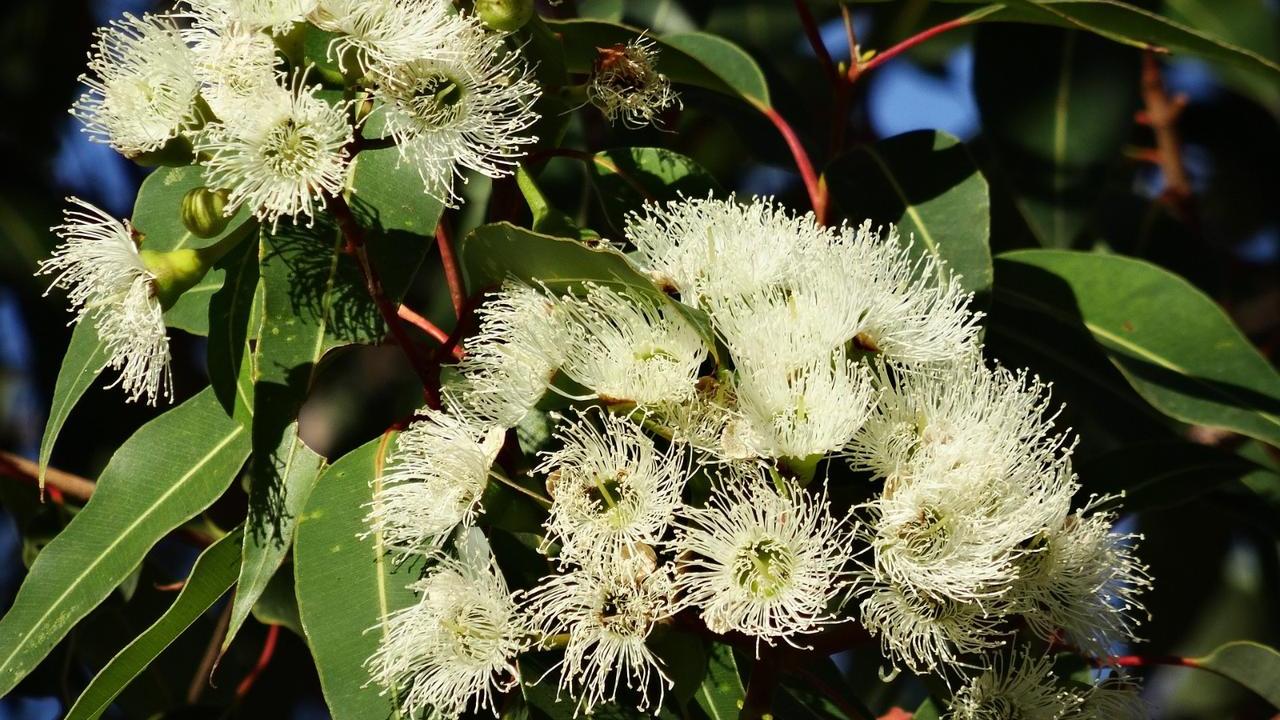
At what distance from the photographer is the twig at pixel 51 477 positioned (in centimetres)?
197

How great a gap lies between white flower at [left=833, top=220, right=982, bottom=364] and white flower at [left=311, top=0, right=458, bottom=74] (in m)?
0.42

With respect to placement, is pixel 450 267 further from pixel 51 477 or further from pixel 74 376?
pixel 51 477

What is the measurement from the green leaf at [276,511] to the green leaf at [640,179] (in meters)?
0.45

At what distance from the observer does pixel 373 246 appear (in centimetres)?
133

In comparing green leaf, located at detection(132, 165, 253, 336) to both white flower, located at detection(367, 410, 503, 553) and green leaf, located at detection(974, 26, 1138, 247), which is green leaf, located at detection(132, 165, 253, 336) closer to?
white flower, located at detection(367, 410, 503, 553)

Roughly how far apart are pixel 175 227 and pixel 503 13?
47cm

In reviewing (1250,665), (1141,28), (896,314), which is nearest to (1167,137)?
(1141,28)

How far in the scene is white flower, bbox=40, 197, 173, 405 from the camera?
1.26m

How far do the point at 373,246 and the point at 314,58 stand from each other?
190 mm

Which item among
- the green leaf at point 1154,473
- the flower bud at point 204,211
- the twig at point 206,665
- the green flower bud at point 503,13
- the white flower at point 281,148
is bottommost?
the twig at point 206,665

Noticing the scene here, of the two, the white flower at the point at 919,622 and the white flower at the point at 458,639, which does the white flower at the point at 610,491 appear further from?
the white flower at the point at 919,622

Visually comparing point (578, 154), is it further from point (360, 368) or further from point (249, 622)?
point (360, 368)

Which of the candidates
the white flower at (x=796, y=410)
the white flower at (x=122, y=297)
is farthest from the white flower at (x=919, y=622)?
the white flower at (x=122, y=297)

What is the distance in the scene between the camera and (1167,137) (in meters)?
2.74
